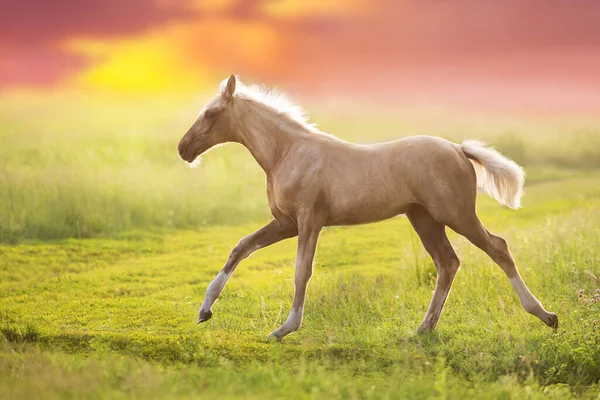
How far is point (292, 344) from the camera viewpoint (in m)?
7.70

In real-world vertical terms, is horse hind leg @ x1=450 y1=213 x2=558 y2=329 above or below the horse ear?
below

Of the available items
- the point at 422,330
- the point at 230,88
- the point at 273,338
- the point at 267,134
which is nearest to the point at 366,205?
the point at 267,134

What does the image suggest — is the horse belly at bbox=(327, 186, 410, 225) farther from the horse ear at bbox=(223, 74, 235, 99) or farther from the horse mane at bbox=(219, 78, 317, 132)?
the horse ear at bbox=(223, 74, 235, 99)

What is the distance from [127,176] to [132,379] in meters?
13.5

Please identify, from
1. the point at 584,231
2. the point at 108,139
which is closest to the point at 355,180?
the point at 584,231

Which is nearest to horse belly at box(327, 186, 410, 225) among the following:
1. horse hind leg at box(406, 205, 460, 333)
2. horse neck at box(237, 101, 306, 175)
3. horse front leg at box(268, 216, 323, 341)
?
horse front leg at box(268, 216, 323, 341)

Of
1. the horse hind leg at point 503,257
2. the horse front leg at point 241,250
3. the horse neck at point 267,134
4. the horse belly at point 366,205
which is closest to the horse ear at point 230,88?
the horse neck at point 267,134

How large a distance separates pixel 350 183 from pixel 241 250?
4.39 feet

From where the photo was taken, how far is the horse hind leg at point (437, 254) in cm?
813

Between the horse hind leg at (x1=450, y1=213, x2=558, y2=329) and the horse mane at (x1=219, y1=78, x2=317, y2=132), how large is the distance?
6.27 ft

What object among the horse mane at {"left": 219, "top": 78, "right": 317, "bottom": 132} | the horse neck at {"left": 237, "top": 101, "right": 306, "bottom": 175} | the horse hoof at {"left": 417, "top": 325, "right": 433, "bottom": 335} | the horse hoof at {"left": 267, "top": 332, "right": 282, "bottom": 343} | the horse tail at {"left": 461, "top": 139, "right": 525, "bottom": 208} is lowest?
the horse hoof at {"left": 417, "top": 325, "right": 433, "bottom": 335}

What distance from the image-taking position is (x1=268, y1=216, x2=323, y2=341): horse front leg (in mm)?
7594

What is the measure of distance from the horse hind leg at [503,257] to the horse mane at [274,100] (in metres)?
1.91

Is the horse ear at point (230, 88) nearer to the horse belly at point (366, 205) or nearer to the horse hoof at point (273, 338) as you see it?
the horse belly at point (366, 205)
